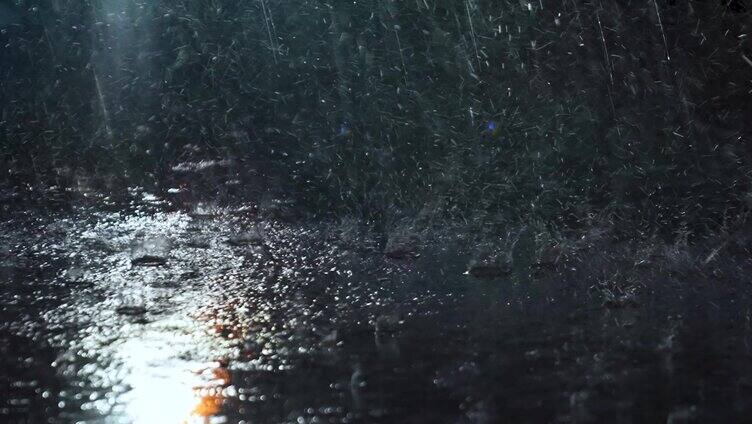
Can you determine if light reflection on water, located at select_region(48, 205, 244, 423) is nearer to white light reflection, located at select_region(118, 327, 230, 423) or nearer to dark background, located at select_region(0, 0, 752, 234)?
white light reflection, located at select_region(118, 327, 230, 423)

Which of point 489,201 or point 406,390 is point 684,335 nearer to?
point 406,390

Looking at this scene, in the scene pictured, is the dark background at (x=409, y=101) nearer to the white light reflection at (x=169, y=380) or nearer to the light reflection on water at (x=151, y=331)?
the light reflection on water at (x=151, y=331)

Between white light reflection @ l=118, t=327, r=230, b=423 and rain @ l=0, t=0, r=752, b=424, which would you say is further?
rain @ l=0, t=0, r=752, b=424

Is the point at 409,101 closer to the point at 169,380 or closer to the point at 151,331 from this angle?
the point at 151,331

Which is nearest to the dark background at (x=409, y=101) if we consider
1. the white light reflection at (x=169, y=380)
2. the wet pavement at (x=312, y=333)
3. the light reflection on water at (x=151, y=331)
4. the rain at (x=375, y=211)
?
the rain at (x=375, y=211)

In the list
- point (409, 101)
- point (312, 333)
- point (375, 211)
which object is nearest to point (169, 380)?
point (312, 333)

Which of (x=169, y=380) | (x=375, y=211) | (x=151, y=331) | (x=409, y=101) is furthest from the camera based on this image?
(x=409, y=101)

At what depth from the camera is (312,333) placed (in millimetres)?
3648

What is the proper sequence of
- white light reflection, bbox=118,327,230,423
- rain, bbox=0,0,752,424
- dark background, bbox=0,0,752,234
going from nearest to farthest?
white light reflection, bbox=118,327,230,423 < rain, bbox=0,0,752,424 < dark background, bbox=0,0,752,234

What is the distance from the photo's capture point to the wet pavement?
2.91 meters

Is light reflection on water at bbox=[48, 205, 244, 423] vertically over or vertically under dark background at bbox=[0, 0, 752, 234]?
under

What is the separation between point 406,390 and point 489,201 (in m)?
2.40

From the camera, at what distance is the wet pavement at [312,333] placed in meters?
2.91

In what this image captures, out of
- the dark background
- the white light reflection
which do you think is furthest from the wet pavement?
the dark background
